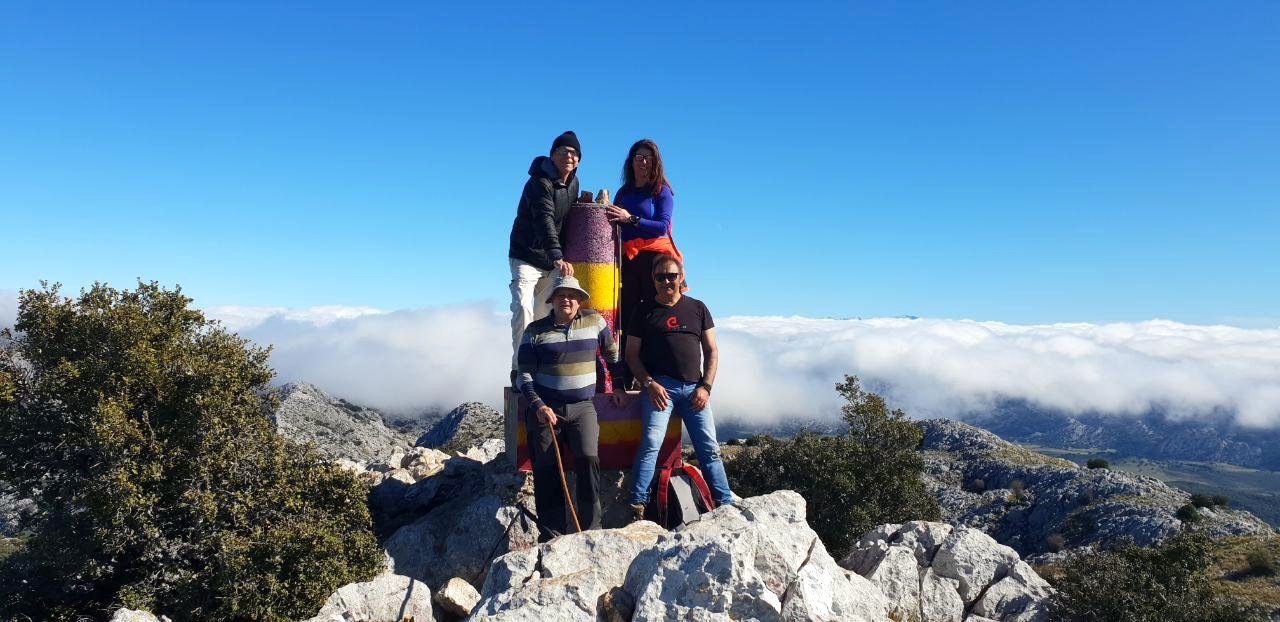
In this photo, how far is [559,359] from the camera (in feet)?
34.7

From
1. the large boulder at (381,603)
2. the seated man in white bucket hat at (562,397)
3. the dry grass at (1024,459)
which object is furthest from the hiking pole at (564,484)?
the dry grass at (1024,459)

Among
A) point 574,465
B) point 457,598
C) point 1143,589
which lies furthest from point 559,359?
point 1143,589

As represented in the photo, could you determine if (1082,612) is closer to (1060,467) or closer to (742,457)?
(742,457)

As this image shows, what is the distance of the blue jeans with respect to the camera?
10766mm

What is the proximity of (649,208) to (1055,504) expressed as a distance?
67053 millimetres

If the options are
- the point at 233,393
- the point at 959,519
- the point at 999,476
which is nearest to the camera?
the point at 233,393

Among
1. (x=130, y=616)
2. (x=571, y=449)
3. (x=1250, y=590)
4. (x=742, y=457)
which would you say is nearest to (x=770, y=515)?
(x=571, y=449)

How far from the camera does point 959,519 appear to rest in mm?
62188

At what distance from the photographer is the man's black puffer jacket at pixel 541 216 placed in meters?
12.2

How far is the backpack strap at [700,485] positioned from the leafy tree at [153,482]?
234 inches

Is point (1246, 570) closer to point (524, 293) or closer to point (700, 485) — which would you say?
point (700, 485)

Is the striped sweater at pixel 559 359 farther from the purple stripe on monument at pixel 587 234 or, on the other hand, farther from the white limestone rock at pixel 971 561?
the white limestone rock at pixel 971 561

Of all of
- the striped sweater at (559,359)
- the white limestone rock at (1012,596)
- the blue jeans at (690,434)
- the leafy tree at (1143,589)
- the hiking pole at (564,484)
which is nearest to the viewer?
the hiking pole at (564,484)

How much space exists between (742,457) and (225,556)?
28.6m
